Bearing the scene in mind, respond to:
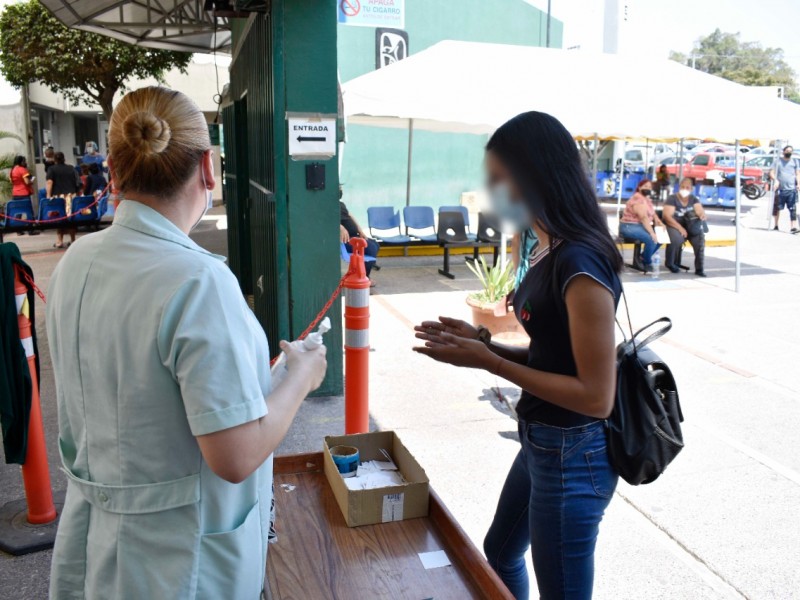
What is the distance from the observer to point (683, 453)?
190 inches

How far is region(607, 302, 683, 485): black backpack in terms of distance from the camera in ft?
6.84

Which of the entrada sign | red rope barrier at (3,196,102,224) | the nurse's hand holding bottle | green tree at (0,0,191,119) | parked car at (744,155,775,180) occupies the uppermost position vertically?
green tree at (0,0,191,119)

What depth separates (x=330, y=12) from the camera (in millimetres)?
5066

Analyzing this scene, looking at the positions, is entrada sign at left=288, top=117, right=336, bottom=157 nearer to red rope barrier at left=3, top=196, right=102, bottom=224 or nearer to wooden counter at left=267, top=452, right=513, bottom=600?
wooden counter at left=267, top=452, right=513, bottom=600

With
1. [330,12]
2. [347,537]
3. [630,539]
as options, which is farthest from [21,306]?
[630,539]

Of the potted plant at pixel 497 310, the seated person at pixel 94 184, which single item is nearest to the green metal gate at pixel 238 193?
the potted plant at pixel 497 310

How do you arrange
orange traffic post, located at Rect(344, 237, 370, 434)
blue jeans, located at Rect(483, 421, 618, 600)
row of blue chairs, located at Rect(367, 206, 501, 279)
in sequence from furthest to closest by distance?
row of blue chairs, located at Rect(367, 206, 501, 279)
orange traffic post, located at Rect(344, 237, 370, 434)
blue jeans, located at Rect(483, 421, 618, 600)

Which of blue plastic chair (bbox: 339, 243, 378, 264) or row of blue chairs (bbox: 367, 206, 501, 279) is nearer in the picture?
blue plastic chair (bbox: 339, 243, 378, 264)

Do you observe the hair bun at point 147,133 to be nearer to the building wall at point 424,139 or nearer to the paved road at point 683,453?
the paved road at point 683,453

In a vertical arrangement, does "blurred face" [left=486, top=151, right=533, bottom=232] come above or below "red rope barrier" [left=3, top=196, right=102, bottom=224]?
above

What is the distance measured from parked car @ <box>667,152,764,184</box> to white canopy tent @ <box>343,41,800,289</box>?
16888 millimetres

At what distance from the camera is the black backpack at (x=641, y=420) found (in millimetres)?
2086

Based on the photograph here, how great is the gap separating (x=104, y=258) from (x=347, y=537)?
1.20 m

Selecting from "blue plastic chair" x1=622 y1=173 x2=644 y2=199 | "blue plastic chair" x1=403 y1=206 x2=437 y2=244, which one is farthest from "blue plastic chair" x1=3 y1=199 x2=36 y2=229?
"blue plastic chair" x1=622 y1=173 x2=644 y2=199
